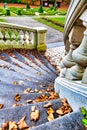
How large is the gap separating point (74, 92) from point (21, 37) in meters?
5.86

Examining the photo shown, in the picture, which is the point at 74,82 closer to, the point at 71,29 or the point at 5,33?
the point at 71,29

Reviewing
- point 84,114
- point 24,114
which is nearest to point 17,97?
point 24,114

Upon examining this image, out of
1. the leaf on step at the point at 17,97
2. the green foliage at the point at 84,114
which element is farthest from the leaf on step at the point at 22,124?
the leaf on step at the point at 17,97

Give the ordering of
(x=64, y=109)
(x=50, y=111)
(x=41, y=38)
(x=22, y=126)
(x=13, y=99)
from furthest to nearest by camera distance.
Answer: (x=41, y=38) < (x=13, y=99) < (x=64, y=109) < (x=50, y=111) < (x=22, y=126)

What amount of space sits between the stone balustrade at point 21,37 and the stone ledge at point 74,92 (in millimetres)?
5097

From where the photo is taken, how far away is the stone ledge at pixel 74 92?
97.8 inches

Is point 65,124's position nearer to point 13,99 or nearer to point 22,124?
point 22,124

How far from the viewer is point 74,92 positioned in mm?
2666

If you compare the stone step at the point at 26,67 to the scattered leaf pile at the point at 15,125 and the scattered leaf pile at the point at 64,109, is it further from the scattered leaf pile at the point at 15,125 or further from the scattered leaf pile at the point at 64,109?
the scattered leaf pile at the point at 15,125


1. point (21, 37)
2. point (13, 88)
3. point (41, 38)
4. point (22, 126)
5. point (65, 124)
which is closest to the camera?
point (65, 124)

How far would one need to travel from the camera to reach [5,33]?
775 cm

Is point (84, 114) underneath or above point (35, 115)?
above

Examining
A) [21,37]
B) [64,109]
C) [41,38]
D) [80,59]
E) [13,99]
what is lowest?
[41,38]

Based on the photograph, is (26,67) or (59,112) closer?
(59,112)
